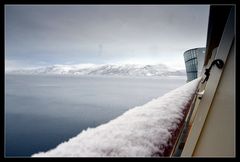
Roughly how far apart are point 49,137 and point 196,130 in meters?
28.5

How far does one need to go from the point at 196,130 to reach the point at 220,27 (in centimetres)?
110

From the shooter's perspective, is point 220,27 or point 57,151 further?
point 220,27

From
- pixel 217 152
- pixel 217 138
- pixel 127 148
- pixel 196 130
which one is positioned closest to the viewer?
pixel 127 148

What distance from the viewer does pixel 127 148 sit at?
2.31 ft

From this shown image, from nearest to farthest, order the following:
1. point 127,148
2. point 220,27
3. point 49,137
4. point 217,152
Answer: point 127,148, point 217,152, point 220,27, point 49,137

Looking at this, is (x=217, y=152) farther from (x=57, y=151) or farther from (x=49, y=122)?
(x=49, y=122)

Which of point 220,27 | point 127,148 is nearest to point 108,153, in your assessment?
point 127,148

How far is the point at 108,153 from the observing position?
665mm
